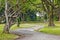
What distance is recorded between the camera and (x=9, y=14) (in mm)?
22844

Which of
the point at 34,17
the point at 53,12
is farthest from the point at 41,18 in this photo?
the point at 53,12

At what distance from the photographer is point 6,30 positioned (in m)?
21.4

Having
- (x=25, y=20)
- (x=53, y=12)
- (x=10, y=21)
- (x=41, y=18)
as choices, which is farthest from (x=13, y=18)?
(x=41, y=18)

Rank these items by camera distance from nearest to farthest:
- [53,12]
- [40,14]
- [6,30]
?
[6,30], [53,12], [40,14]

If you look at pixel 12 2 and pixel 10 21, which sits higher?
pixel 12 2

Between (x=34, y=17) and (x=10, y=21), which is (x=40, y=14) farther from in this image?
(x=10, y=21)

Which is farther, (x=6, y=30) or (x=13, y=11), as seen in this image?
(x=13, y=11)

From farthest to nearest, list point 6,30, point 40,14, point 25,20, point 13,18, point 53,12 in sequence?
point 40,14 → point 25,20 → point 53,12 → point 13,18 → point 6,30

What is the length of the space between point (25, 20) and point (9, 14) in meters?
45.3

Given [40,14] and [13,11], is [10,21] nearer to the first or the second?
[13,11]

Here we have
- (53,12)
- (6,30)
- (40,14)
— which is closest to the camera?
(6,30)

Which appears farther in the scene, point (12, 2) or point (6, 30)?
point (12, 2)

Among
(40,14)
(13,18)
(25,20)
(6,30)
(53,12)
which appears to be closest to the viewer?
(6,30)

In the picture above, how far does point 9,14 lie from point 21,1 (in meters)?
2.12
